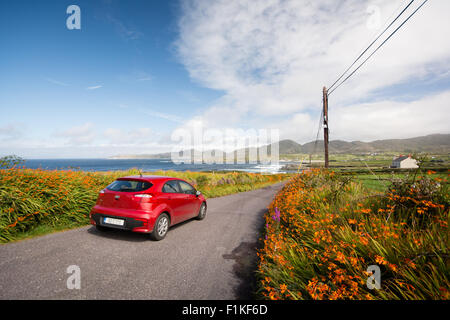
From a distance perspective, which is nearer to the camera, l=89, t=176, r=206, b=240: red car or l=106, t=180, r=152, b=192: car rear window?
l=89, t=176, r=206, b=240: red car

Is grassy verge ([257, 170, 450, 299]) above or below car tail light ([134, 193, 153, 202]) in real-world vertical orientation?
below

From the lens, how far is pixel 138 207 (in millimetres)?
4508

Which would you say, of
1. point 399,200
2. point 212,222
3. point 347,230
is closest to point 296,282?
point 347,230

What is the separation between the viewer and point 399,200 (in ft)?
11.6

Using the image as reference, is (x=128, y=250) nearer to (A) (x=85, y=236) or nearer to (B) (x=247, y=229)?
(A) (x=85, y=236)

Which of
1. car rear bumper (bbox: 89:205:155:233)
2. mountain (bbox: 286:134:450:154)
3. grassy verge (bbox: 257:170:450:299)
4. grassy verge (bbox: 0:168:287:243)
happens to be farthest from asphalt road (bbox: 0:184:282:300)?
mountain (bbox: 286:134:450:154)

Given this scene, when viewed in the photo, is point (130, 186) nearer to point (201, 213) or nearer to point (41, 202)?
point (41, 202)

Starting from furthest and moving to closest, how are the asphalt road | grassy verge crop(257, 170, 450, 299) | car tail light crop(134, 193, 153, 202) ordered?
car tail light crop(134, 193, 153, 202) < the asphalt road < grassy verge crop(257, 170, 450, 299)

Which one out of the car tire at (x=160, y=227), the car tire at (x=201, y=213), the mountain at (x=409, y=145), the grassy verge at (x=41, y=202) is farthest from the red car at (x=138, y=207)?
the mountain at (x=409, y=145)

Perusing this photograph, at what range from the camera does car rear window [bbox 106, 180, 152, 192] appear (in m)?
4.74

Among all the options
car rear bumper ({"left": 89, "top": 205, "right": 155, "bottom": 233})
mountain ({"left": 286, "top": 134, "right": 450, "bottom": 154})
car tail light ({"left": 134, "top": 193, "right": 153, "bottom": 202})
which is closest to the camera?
car rear bumper ({"left": 89, "top": 205, "right": 155, "bottom": 233})

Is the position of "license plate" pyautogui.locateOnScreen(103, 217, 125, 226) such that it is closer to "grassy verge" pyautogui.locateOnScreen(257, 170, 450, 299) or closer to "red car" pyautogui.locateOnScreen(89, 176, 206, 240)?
"red car" pyautogui.locateOnScreen(89, 176, 206, 240)

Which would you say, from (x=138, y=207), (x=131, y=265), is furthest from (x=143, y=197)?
(x=131, y=265)

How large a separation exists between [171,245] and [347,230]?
369 centimetres
